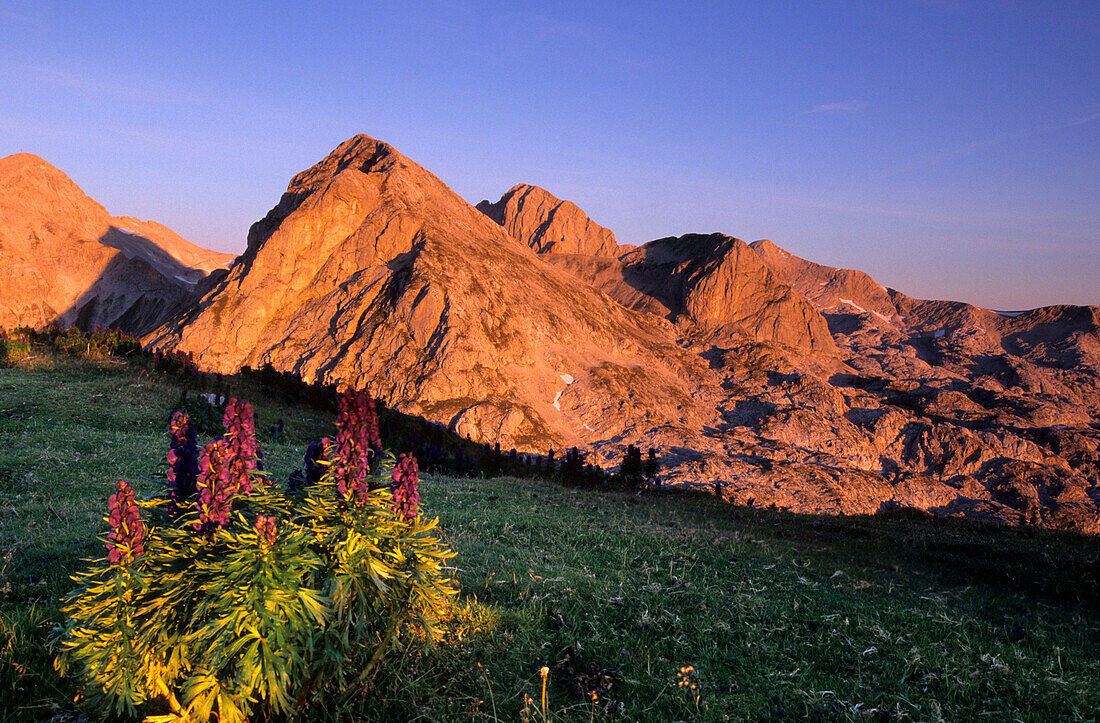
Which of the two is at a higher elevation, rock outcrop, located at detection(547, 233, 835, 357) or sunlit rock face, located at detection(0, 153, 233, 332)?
rock outcrop, located at detection(547, 233, 835, 357)

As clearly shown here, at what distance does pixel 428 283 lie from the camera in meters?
74.4

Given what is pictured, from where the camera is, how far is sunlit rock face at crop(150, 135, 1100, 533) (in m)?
66.0

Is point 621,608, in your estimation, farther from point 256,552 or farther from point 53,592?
point 53,592

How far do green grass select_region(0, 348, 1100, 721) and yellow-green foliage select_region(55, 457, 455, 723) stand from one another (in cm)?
81

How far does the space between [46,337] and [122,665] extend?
2858cm

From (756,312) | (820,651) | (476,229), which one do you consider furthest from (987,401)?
(820,651)

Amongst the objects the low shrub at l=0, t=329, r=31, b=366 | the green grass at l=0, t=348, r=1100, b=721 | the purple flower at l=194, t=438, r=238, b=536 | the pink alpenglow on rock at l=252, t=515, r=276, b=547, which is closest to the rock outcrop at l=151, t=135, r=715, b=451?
the low shrub at l=0, t=329, r=31, b=366

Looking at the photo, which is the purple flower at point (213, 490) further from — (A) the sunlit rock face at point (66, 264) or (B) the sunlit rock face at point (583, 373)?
(A) the sunlit rock face at point (66, 264)

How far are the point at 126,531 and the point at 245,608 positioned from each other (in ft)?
3.47

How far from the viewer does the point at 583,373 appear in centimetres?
7644

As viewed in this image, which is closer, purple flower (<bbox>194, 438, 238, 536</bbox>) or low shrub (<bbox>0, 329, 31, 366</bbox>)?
purple flower (<bbox>194, 438, 238, 536</bbox>)

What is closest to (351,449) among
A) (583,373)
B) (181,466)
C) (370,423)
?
(370,423)

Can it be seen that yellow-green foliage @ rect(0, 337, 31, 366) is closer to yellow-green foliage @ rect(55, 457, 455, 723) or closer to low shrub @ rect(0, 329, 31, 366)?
low shrub @ rect(0, 329, 31, 366)

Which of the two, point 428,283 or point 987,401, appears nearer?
point 428,283
